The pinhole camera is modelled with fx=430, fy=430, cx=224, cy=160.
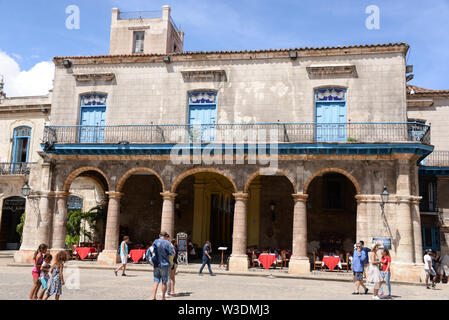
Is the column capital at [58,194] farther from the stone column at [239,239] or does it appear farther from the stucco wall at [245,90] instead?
the stone column at [239,239]

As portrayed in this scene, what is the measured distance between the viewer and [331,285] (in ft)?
44.0

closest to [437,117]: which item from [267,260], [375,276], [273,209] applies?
[273,209]

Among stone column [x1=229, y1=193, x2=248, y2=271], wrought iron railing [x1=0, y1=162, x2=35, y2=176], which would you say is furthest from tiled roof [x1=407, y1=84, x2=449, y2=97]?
wrought iron railing [x1=0, y1=162, x2=35, y2=176]

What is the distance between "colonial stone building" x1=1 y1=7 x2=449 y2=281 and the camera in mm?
16172

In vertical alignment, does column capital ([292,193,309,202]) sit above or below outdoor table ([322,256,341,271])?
above

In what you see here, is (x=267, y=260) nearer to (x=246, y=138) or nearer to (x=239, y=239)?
(x=239, y=239)

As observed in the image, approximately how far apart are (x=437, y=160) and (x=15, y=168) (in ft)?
74.0

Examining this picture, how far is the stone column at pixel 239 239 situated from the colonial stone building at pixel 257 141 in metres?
0.04

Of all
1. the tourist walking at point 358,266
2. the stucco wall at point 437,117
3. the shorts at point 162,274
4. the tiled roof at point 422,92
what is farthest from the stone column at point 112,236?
the tiled roof at point 422,92

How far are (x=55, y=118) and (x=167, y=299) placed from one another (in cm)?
1275

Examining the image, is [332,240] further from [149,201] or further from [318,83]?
[149,201]

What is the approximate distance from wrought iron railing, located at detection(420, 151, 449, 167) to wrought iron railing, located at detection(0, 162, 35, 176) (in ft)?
68.6

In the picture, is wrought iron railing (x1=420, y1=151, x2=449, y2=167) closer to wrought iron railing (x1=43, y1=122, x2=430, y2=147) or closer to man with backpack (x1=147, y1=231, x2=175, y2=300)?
wrought iron railing (x1=43, y1=122, x2=430, y2=147)
